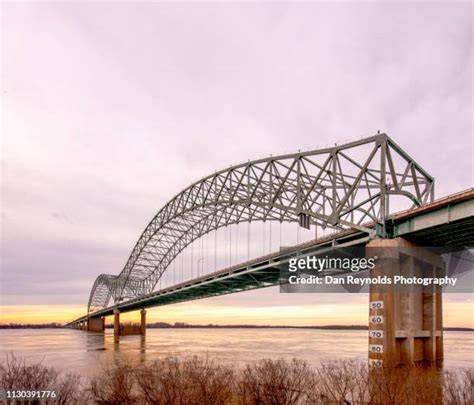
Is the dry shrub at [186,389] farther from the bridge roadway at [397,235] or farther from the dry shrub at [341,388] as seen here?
the bridge roadway at [397,235]

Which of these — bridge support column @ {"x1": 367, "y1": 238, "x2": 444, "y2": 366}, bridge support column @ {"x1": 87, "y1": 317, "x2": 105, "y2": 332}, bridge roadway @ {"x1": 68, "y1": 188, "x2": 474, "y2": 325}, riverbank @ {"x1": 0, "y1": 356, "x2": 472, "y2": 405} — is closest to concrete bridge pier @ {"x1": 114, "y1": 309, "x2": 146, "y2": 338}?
bridge support column @ {"x1": 87, "y1": 317, "x2": 105, "y2": 332}

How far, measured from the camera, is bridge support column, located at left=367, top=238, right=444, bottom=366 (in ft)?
93.2

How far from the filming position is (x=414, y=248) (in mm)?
31047

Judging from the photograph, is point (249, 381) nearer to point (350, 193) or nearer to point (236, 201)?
point (350, 193)

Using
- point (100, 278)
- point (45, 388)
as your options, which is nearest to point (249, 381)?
point (45, 388)

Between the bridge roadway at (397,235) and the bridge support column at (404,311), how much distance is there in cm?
120

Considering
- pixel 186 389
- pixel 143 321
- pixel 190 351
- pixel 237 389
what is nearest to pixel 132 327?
pixel 143 321

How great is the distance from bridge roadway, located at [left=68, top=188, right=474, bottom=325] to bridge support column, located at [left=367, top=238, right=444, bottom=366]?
120 cm

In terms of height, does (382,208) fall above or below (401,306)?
above

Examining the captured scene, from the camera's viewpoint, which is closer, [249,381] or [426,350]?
[249,381]

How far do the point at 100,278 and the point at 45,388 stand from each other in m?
131

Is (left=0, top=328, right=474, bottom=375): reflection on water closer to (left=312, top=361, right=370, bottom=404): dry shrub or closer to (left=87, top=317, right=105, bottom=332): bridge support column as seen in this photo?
(left=312, top=361, right=370, bottom=404): dry shrub

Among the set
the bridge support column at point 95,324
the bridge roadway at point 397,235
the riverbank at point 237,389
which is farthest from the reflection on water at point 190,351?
the bridge support column at point 95,324

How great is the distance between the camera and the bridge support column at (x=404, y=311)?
28406 mm
